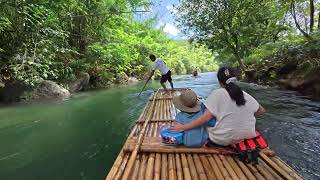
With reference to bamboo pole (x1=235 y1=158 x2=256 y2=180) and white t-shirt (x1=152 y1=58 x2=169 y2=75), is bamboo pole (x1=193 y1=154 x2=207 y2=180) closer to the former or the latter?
bamboo pole (x1=235 y1=158 x2=256 y2=180)

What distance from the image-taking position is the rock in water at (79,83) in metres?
20.5

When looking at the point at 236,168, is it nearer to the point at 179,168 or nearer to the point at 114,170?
the point at 179,168

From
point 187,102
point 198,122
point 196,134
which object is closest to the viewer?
point 198,122

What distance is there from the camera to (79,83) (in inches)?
840

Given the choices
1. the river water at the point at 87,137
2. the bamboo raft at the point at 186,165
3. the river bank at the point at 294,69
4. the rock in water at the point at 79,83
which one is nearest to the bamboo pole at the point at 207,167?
the bamboo raft at the point at 186,165

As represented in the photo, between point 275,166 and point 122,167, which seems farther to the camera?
point 122,167

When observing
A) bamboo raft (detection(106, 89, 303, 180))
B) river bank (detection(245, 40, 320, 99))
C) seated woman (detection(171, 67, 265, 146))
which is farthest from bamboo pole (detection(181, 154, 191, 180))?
river bank (detection(245, 40, 320, 99))

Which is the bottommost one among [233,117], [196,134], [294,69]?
[196,134]

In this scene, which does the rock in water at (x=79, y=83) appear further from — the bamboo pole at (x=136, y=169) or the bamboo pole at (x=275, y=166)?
the bamboo pole at (x=275, y=166)

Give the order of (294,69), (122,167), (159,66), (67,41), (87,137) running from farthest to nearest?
1. (67,41)
2. (294,69)
3. (159,66)
4. (87,137)
5. (122,167)

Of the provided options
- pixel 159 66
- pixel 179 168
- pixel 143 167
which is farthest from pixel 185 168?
pixel 159 66

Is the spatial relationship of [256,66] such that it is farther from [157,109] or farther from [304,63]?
[157,109]

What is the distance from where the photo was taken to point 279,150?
6.05m

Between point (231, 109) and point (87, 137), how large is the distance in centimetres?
504
